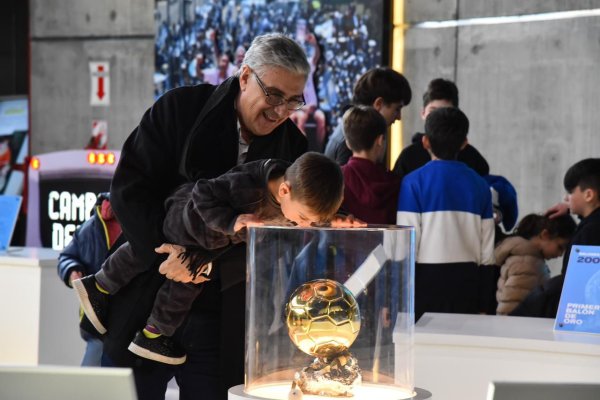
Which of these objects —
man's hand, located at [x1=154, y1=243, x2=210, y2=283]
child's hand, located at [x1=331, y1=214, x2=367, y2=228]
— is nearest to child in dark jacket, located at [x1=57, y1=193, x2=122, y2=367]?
man's hand, located at [x1=154, y1=243, x2=210, y2=283]

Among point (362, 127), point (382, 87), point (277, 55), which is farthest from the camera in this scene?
point (382, 87)

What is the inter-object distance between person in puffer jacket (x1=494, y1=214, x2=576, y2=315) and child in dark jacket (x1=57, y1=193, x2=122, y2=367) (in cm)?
196

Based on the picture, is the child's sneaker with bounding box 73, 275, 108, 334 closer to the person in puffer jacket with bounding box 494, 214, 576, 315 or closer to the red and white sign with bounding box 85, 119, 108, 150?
the person in puffer jacket with bounding box 494, 214, 576, 315

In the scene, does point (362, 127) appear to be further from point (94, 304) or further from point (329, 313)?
point (329, 313)

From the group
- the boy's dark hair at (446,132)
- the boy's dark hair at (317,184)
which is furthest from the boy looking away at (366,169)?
the boy's dark hair at (317,184)

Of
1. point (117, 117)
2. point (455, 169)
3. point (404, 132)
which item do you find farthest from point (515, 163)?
point (117, 117)

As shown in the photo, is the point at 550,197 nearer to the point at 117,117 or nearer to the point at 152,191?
the point at 117,117

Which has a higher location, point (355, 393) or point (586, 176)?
point (586, 176)

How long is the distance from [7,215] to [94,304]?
315cm

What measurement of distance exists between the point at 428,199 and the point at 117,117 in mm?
5893

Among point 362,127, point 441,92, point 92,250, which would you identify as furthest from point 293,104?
point 441,92

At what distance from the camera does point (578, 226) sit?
5027 millimetres

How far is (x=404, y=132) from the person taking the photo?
8562 millimetres

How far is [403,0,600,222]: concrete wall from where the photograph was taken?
7.64 metres
